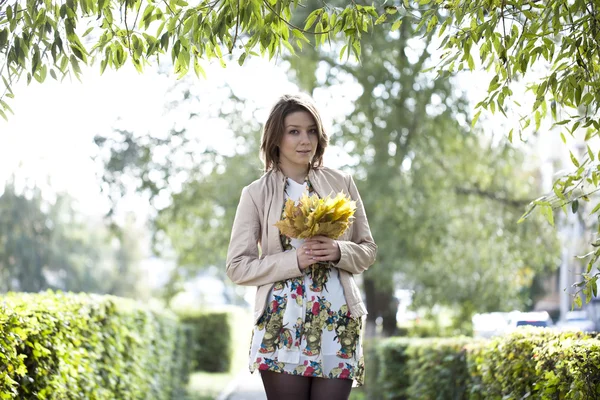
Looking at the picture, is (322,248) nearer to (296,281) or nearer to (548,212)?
(296,281)

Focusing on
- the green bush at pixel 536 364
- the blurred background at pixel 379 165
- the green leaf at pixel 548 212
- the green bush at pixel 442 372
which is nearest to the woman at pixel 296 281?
the green leaf at pixel 548 212

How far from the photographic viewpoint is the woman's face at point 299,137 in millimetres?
4039

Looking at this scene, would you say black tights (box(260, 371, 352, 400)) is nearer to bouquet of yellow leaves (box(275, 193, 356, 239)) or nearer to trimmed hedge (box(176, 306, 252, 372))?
bouquet of yellow leaves (box(275, 193, 356, 239))

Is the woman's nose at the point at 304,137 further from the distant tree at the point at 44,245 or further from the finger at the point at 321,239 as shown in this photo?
the distant tree at the point at 44,245

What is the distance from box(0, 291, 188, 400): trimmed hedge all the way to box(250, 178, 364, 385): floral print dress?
133cm

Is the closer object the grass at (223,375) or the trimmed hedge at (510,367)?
the trimmed hedge at (510,367)

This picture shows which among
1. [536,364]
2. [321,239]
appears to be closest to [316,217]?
[321,239]

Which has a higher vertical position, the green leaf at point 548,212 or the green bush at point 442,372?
the green leaf at point 548,212

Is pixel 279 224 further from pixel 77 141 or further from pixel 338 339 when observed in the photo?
pixel 77 141

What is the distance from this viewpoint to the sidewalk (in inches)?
564

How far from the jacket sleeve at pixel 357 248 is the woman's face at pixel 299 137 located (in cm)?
29

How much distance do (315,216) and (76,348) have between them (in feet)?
9.64

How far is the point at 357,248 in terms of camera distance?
395 centimetres

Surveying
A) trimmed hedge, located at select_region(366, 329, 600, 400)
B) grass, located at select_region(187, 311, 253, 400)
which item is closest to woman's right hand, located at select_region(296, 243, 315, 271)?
trimmed hedge, located at select_region(366, 329, 600, 400)
